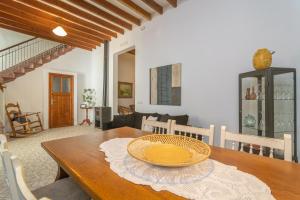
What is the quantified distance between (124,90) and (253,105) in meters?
5.63

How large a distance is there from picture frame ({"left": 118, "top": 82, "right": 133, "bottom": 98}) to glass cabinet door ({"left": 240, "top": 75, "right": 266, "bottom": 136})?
5354 mm

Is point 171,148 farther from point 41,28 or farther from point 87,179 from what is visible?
point 41,28

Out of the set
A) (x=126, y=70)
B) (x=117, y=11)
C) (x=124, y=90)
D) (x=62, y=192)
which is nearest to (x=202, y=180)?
(x=62, y=192)

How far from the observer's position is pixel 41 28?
486cm

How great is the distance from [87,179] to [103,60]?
6061 mm

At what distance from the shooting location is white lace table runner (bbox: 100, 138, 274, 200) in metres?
0.66

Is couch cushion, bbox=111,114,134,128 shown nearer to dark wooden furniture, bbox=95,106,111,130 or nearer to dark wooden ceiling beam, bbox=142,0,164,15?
dark wooden furniture, bbox=95,106,111,130

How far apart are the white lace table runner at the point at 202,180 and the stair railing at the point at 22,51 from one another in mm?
6594

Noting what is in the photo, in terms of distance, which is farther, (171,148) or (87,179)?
(171,148)

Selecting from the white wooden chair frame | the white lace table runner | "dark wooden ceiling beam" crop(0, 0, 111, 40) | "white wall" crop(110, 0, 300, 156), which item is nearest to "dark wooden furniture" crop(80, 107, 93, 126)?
"dark wooden ceiling beam" crop(0, 0, 111, 40)

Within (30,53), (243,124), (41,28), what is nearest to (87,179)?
(243,124)

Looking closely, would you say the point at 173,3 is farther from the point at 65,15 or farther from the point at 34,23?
the point at 34,23

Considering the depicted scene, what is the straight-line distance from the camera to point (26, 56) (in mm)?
6254

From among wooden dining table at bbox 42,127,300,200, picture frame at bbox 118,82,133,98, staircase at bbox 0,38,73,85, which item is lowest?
wooden dining table at bbox 42,127,300,200
